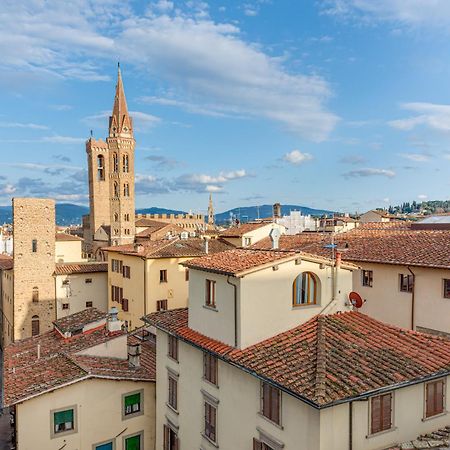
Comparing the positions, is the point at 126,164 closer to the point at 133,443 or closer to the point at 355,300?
the point at 133,443

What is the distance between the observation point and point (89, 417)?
19.2 meters

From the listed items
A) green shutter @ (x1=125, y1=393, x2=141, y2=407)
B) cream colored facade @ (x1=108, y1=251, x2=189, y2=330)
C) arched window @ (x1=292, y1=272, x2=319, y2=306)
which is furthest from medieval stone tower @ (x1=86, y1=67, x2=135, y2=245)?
arched window @ (x1=292, y1=272, x2=319, y2=306)

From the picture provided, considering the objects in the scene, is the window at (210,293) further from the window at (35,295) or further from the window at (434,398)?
the window at (35,295)

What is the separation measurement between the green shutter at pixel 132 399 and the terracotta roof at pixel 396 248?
1247cm

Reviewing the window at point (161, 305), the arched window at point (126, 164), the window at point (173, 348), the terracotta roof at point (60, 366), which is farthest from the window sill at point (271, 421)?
the arched window at point (126, 164)

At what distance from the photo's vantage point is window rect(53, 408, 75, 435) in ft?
60.7

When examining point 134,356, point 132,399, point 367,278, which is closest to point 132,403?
point 132,399

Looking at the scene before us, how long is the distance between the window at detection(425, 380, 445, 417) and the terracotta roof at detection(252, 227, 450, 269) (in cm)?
680

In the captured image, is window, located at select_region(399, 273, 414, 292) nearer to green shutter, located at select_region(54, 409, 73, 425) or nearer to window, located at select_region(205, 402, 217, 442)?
window, located at select_region(205, 402, 217, 442)

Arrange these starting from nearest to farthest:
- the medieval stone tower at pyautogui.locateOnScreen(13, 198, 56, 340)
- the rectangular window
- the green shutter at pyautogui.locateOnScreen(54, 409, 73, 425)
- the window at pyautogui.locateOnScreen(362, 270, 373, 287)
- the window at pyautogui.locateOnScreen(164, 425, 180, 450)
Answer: the window at pyautogui.locateOnScreen(164, 425, 180, 450) < the green shutter at pyautogui.locateOnScreen(54, 409, 73, 425) < the rectangular window < the window at pyautogui.locateOnScreen(362, 270, 373, 287) < the medieval stone tower at pyautogui.locateOnScreen(13, 198, 56, 340)

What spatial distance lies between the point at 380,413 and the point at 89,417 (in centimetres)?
1322

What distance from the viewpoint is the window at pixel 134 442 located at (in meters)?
20.3

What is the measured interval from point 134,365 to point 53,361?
390 cm

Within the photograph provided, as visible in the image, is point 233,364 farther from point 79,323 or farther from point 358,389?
point 79,323
